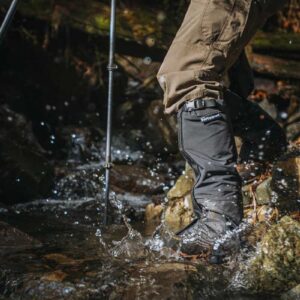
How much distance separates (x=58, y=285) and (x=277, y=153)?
2.36m

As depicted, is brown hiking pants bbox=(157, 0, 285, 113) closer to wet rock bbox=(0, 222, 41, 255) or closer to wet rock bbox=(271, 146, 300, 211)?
wet rock bbox=(271, 146, 300, 211)

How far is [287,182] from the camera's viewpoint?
3902mm

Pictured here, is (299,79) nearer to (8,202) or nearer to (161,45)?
(161,45)

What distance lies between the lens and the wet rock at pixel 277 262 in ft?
8.98

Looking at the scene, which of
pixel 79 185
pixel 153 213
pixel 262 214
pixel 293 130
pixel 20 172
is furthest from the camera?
pixel 293 130

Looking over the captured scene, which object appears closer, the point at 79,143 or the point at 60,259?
the point at 60,259

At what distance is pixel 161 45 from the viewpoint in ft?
20.5

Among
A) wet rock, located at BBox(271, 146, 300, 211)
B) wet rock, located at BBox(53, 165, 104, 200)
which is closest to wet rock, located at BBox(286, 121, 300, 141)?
wet rock, located at BBox(271, 146, 300, 211)

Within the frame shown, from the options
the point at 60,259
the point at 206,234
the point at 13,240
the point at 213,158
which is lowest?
the point at 13,240

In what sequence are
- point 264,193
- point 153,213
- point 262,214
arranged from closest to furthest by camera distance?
point 262,214 → point 264,193 → point 153,213

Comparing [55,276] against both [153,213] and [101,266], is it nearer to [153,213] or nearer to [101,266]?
[101,266]

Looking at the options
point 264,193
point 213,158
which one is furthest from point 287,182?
point 213,158

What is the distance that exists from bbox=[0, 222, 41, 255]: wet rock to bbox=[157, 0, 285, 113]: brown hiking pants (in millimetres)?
1419

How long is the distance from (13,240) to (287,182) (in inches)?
80.7
